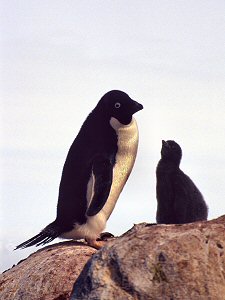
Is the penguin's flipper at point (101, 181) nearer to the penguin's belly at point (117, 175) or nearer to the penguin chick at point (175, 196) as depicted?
the penguin's belly at point (117, 175)

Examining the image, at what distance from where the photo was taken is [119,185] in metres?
9.91

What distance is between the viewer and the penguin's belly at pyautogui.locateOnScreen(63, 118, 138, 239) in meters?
9.51

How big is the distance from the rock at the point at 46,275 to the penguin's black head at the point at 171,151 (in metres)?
3.44

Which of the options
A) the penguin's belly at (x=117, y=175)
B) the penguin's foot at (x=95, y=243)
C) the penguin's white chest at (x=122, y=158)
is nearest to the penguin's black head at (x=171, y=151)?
the penguin's belly at (x=117, y=175)

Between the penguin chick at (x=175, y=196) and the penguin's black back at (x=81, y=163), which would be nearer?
the penguin's black back at (x=81, y=163)

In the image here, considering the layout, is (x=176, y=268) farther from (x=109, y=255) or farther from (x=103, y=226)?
(x=103, y=226)

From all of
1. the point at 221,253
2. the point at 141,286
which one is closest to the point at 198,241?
the point at 221,253

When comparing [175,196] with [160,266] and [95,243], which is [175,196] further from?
[160,266]

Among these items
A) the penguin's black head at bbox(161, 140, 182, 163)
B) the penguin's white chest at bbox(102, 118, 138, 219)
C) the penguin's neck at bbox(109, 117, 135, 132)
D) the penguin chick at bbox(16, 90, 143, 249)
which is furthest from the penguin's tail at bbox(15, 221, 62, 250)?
the penguin's black head at bbox(161, 140, 182, 163)

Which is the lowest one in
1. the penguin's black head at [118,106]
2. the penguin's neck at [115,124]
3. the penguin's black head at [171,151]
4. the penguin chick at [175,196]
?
the penguin chick at [175,196]

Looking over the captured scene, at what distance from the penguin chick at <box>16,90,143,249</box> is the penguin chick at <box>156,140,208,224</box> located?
1.31 m

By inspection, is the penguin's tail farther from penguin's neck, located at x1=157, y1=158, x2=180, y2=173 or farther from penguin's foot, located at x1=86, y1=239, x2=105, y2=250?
penguin's neck, located at x1=157, y1=158, x2=180, y2=173

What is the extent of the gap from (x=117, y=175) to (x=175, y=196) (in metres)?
1.52

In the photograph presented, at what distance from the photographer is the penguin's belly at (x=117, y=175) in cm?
951
